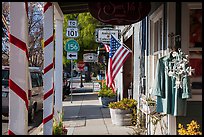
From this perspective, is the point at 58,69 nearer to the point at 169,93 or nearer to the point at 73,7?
the point at 73,7

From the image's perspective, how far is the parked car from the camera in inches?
507

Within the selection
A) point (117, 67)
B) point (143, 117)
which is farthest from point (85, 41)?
point (143, 117)

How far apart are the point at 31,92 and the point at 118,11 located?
25.6ft

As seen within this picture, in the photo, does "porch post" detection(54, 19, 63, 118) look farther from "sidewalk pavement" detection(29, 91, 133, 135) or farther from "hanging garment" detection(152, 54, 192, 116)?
"hanging garment" detection(152, 54, 192, 116)

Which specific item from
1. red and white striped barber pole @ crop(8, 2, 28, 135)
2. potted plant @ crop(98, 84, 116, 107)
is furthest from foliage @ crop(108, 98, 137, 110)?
red and white striped barber pole @ crop(8, 2, 28, 135)

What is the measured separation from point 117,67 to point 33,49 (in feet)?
76.6

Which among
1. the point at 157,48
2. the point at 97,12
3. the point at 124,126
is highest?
the point at 97,12

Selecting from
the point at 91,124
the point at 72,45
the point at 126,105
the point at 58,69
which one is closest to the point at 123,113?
the point at 126,105

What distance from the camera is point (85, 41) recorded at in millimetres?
29203

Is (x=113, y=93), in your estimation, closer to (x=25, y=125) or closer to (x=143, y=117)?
(x=143, y=117)

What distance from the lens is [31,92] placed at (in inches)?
547

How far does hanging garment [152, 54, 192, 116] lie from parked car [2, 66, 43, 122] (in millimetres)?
7461

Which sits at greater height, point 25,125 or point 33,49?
point 33,49

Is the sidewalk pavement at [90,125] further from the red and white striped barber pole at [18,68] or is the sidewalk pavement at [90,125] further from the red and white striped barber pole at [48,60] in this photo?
the red and white striped barber pole at [18,68]
